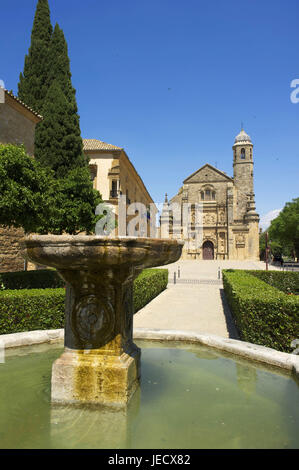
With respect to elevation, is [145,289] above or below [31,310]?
below

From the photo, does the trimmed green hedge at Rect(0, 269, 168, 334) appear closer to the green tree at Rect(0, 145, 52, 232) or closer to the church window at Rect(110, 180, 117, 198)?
the green tree at Rect(0, 145, 52, 232)

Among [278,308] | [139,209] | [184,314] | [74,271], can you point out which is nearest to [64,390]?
[74,271]

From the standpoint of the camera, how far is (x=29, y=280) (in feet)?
31.6

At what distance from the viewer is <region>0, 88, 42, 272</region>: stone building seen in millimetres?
13914

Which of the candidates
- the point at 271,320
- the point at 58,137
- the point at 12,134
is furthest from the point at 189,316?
the point at 58,137

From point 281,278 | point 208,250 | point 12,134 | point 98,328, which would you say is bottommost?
point 281,278

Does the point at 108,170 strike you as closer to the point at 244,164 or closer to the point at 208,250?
the point at 208,250

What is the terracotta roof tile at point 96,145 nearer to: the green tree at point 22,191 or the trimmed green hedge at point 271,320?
the green tree at point 22,191

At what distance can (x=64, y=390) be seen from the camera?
2.74 metres

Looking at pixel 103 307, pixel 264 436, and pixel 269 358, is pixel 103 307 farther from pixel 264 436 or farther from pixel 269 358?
pixel 269 358

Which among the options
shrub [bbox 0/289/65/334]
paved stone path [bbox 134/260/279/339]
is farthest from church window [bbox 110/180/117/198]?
shrub [bbox 0/289/65/334]

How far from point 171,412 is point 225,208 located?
147 feet

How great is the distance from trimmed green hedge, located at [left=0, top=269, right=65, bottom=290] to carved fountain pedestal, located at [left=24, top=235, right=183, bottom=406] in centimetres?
659

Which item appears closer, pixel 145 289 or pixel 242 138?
pixel 145 289
